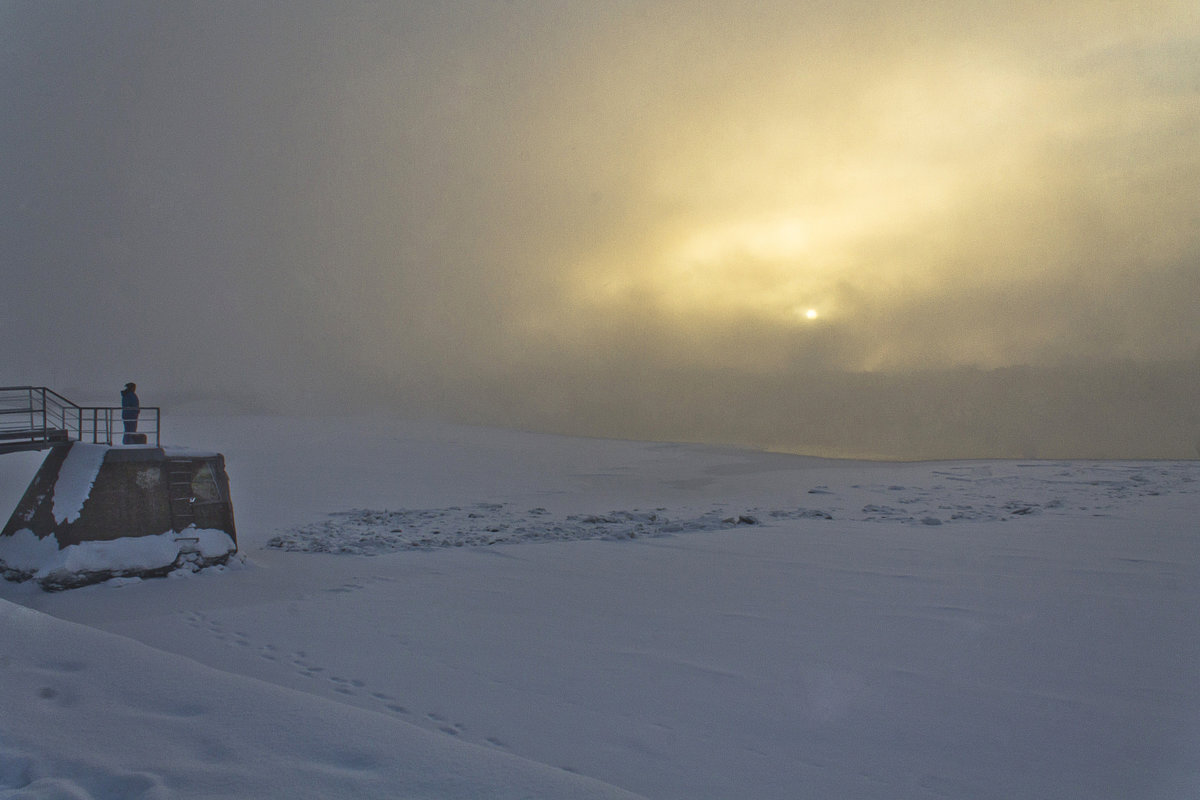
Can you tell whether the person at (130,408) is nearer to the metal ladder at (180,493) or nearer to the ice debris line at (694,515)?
the metal ladder at (180,493)

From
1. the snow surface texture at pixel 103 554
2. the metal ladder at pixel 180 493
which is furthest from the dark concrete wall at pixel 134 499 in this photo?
the snow surface texture at pixel 103 554

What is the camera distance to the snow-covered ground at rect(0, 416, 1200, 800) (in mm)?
4480

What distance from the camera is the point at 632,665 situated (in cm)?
824

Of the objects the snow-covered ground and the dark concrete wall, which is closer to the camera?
the snow-covered ground

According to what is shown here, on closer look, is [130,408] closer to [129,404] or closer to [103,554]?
[129,404]

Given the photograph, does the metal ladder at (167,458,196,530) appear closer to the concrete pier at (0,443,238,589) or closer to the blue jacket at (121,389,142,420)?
the concrete pier at (0,443,238,589)

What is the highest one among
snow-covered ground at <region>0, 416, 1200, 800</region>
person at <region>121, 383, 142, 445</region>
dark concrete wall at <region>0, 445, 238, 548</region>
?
person at <region>121, 383, 142, 445</region>

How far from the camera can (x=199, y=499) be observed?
13.4 meters

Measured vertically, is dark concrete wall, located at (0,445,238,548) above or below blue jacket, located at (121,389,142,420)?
below

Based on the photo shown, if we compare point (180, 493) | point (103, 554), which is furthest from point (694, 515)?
point (103, 554)

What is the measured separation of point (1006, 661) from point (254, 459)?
120 feet

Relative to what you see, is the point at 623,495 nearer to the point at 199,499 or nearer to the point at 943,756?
the point at 199,499

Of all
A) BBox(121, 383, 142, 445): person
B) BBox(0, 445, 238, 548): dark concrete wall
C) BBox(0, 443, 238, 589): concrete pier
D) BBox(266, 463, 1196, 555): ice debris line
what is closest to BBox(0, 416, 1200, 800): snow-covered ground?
BBox(266, 463, 1196, 555): ice debris line

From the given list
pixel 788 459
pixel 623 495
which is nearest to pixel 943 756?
pixel 623 495
